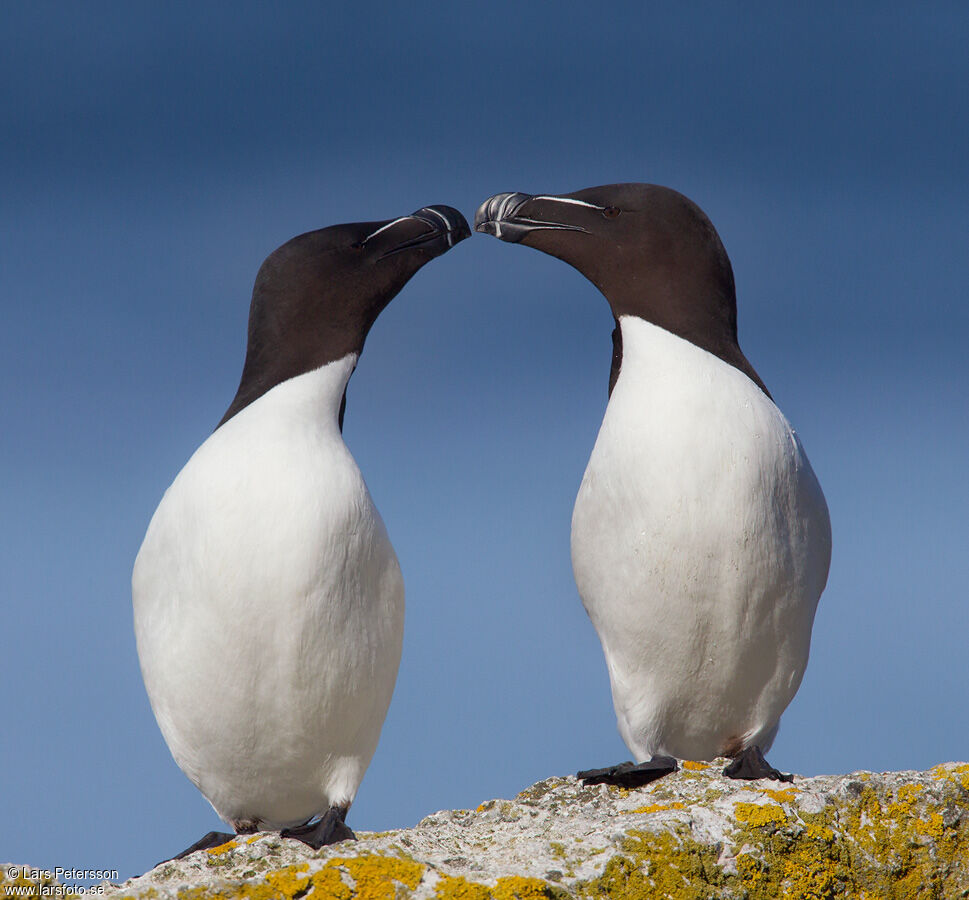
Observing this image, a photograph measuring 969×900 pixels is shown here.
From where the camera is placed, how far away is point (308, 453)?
5.21 metres

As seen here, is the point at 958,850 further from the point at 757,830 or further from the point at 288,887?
the point at 288,887

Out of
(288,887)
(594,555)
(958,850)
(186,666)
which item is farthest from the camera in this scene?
(594,555)

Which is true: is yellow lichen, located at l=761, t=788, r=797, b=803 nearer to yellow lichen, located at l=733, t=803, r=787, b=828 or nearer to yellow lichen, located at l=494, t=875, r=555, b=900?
yellow lichen, located at l=733, t=803, r=787, b=828

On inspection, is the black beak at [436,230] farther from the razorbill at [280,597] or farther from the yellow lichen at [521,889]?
the yellow lichen at [521,889]

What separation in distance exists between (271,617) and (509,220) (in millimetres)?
2468

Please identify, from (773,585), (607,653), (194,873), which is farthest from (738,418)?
(194,873)

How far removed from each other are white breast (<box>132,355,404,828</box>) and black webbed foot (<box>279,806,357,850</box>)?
25cm

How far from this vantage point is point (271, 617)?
495 centimetres

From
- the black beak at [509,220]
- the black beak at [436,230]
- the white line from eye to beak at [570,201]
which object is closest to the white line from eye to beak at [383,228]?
the black beak at [436,230]

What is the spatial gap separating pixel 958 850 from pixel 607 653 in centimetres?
177

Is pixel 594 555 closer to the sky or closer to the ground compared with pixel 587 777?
closer to the sky

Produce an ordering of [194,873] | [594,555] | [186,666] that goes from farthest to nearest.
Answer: [594,555] → [186,666] → [194,873]

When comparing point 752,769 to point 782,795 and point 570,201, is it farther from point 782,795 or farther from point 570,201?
point 570,201

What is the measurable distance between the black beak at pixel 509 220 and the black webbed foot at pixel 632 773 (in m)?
2.60
